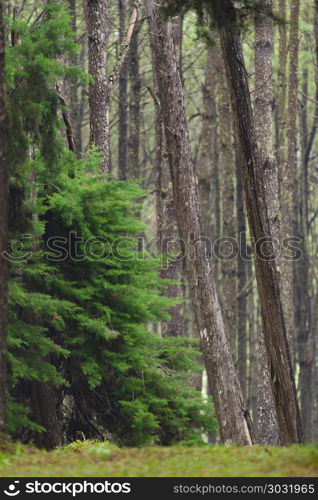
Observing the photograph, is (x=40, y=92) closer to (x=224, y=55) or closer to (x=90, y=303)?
(x=224, y=55)

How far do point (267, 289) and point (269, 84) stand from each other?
8335 mm

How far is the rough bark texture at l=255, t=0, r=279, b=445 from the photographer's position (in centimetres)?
1831

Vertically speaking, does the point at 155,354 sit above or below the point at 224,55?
below

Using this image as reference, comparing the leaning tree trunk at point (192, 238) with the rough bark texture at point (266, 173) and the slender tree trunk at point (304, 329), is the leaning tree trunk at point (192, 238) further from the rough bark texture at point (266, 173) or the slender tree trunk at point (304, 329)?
the slender tree trunk at point (304, 329)

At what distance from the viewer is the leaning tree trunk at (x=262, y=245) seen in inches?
472

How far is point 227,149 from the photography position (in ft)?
71.0
